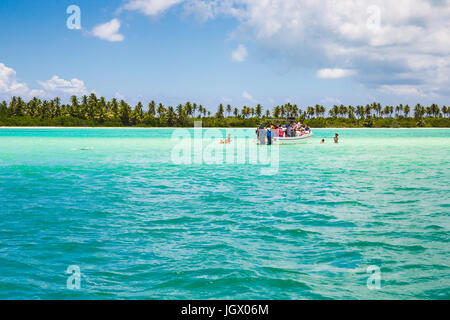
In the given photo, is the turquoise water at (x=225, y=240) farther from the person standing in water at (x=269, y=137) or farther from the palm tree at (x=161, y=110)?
the palm tree at (x=161, y=110)

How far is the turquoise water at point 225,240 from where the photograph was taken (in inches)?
296

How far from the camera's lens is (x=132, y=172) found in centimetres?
2542

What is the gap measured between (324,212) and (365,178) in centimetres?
973

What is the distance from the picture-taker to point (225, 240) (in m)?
10.2

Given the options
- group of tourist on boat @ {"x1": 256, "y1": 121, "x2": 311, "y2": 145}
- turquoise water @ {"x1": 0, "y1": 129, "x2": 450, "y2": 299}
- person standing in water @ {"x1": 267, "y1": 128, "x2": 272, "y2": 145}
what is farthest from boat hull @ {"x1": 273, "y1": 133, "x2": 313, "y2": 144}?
turquoise water @ {"x1": 0, "y1": 129, "x2": 450, "y2": 299}

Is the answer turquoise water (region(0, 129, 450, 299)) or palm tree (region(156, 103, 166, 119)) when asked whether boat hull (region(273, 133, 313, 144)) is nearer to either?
turquoise water (region(0, 129, 450, 299))

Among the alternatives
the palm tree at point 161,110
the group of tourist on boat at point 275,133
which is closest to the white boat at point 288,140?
the group of tourist on boat at point 275,133

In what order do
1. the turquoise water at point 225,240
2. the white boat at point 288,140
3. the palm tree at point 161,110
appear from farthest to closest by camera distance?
the palm tree at point 161,110, the white boat at point 288,140, the turquoise water at point 225,240

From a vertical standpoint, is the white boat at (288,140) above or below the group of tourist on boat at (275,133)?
below

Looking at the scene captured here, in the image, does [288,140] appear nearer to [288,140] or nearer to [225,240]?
[288,140]

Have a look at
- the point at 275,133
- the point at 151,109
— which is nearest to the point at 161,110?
the point at 151,109

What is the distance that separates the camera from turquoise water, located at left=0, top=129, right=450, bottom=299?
7.52 meters
